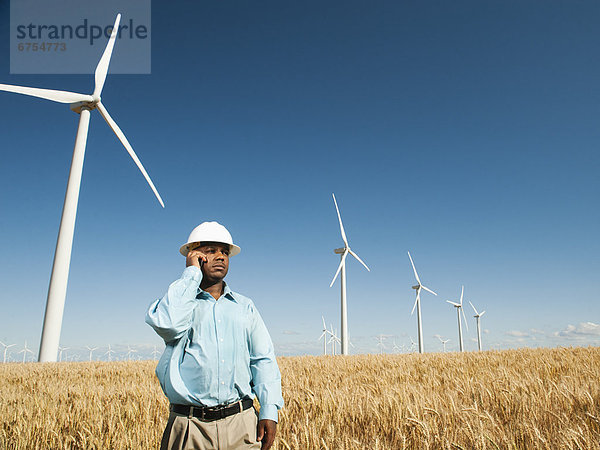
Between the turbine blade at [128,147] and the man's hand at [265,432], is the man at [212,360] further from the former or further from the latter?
the turbine blade at [128,147]

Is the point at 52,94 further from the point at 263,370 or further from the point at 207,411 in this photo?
the point at 207,411

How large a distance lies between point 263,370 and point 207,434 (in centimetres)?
71

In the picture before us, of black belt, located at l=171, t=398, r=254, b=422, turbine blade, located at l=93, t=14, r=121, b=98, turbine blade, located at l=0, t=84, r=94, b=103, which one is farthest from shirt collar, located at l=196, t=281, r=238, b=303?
turbine blade, located at l=93, t=14, r=121, b=98

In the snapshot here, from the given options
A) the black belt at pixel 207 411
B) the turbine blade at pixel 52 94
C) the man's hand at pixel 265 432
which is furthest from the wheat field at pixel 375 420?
the turbine blade at pixel 52 94

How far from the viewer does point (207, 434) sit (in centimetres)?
306

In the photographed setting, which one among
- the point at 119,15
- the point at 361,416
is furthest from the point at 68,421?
the point at 119,15

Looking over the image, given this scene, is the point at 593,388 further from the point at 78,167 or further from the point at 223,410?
the point at 78,167

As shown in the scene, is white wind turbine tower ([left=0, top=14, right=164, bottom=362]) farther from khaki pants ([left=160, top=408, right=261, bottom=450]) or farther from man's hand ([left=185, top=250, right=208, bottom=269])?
khaki pants ([left=160, top=408, right=261, bottom=450])

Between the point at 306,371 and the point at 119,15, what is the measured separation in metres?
29.1

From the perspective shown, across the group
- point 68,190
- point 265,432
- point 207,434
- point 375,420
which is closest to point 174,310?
point 207,434

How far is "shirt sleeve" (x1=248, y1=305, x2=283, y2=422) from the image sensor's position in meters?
3.37

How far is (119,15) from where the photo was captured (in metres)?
27.8

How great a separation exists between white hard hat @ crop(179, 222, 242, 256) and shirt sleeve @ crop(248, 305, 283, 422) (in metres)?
0.73

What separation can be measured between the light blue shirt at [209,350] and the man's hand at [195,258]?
123 millimetres
